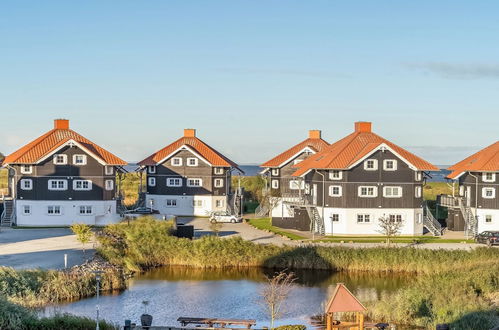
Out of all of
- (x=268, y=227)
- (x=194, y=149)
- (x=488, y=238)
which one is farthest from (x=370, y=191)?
(x=194, y=149)

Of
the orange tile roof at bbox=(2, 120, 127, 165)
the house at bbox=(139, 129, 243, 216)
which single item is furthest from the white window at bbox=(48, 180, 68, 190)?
the house at bbox=(139, 129, 243, 216)

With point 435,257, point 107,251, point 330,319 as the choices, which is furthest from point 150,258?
point 330,319

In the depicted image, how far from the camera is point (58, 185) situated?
64062mm

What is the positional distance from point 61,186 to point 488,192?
34.8m

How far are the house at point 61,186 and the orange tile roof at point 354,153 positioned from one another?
16.8m

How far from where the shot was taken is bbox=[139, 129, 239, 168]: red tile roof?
7544cm

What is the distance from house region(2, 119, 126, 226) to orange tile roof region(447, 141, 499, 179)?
28415 millimetres

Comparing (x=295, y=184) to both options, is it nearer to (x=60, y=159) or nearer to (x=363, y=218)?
(x=363, y=218)

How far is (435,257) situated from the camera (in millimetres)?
43688

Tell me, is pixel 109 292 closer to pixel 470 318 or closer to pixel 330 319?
pixel 330 319

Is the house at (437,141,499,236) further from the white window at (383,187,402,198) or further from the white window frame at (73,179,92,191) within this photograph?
the white window frame at (73,179,92,191)

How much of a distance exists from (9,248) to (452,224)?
3559 cm

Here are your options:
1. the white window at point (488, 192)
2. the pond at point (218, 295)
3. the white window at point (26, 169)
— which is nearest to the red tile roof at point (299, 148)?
the white window at point (488, 192)

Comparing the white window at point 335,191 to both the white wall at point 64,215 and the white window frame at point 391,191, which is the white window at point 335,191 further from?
the white wall at point 64,215
